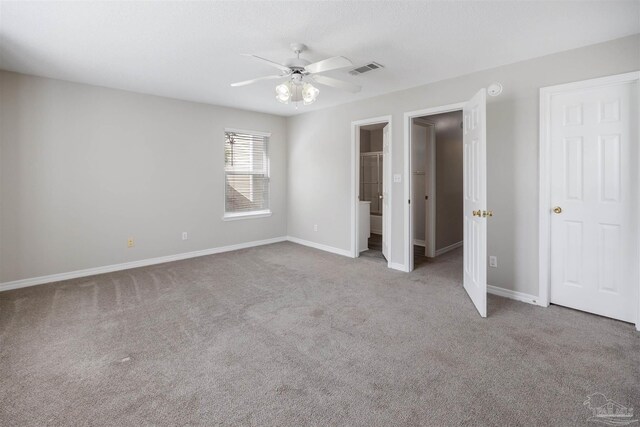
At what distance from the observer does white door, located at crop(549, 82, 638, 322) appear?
2.68 metres

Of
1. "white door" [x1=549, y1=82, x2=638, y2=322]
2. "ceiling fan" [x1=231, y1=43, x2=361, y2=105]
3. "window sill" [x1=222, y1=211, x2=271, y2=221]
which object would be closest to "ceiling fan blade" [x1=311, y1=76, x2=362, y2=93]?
"ceiling fan" [x1=231, y1=43, x2=361, y2=105]

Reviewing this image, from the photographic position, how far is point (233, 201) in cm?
563

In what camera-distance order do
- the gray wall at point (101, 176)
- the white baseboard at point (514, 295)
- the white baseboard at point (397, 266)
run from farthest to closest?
the white baseboard at point (397, 266) < the gray wall at point (101, 176) < the white baseboard at point (514, 295)

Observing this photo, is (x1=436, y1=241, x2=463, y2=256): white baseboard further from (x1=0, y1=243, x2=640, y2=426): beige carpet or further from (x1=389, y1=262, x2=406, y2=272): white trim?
(x1=0, y1=243, x2=640, y2=426): beige carpet

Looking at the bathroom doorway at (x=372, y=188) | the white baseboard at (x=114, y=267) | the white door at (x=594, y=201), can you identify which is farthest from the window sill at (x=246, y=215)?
the white door at (x=594, y=201)

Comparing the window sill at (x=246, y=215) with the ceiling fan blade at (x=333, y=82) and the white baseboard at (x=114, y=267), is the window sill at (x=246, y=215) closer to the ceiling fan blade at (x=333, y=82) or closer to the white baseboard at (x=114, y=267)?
the white baseboard at (x=114, y=267)

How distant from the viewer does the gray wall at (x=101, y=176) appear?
362 centimetres

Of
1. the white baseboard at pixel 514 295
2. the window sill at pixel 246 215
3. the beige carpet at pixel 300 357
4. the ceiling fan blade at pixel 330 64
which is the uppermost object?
the ceiling fan blade at pixel 330 64

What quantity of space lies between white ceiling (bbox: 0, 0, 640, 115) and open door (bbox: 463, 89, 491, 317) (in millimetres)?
553

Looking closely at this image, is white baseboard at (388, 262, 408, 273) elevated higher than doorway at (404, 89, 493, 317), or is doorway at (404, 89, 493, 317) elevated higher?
doorway at (404, 89, 493, 317)

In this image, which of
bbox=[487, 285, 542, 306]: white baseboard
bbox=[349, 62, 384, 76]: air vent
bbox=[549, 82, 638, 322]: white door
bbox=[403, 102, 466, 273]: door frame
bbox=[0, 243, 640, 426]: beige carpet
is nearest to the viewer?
bbox=[0, 243, 640, 426]: beige carpet

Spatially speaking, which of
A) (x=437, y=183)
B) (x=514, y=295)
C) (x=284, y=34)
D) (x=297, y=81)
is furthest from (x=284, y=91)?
(x=437, y=183)

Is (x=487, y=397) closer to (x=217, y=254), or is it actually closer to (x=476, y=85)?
(x=476, y=85)

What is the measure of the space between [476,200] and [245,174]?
400 cm
